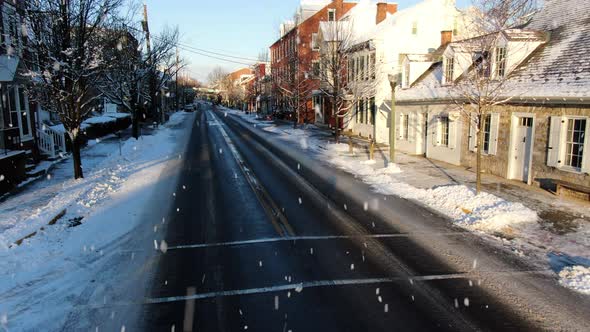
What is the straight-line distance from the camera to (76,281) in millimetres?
7301

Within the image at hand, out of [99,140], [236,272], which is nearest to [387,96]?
[99,140]

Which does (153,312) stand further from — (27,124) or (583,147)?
(27,124)

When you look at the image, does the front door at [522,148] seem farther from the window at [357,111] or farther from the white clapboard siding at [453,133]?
A: the window at [357,111]

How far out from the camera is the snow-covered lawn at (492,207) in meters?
8.96

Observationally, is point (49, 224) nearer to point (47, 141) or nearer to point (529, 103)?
point (47, 141)

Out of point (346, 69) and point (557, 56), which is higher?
point (346, 69)

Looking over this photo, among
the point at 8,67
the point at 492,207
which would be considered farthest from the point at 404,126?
the point at 8,67

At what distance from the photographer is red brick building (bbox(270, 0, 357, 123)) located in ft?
144

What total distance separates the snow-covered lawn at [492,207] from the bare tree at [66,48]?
1087 centimetres

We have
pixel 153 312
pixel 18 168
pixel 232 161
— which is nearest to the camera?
pixel 153 312

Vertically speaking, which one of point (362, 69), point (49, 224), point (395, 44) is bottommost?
point (49, 224)

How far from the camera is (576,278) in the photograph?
743 centimetres

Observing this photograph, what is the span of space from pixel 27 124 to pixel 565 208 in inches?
847

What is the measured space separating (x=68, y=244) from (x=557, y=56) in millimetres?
17047
